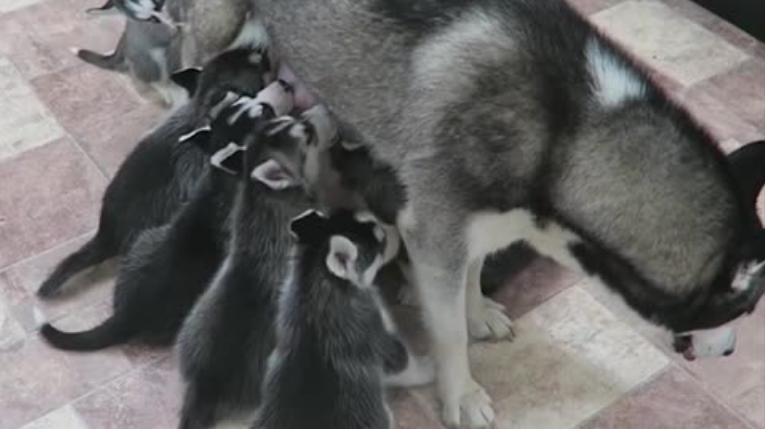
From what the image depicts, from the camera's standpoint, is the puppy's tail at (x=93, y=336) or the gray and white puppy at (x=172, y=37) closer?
the puppy's tail at (x=93, y=336)

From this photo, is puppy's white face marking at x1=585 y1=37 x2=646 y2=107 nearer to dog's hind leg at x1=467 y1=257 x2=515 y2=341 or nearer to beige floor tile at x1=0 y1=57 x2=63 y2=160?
dog's hind leg at x1=467 y1=257 x2=515 y2=341

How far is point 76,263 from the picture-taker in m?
2.96

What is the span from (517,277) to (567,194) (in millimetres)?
917

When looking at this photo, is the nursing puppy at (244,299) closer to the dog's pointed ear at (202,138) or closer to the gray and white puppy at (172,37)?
the dog's pointed ear at (202,138)

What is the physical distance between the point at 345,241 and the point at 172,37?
1.43m

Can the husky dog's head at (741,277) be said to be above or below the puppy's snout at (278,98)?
above

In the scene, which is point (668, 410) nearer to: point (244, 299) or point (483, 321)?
point (483, 321)

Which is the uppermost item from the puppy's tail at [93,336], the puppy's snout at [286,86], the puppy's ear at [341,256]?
the puppy's ear at [341,256]

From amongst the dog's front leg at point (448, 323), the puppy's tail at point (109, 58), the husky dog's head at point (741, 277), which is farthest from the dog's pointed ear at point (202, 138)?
the husky dog's head at point (741, 277)

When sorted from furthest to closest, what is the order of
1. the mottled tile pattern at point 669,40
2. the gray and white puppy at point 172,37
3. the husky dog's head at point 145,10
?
the mottled tile pattern at point 669,40 → the husky dog's head at point 145,10 → the gray and white puppy at point 172,37

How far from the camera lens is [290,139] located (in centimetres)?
266

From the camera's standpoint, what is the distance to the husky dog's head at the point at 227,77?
9.59 feet

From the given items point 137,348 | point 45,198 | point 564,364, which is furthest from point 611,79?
point 45,198

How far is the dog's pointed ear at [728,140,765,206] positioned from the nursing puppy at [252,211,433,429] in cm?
85
